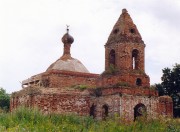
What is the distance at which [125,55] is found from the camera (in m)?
22.2

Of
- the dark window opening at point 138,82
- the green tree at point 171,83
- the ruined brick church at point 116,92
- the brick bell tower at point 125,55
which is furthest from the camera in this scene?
the green tree at point 171,83

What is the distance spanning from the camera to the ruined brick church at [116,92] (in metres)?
21.6

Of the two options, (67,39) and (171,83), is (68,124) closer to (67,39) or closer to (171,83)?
(67,39)

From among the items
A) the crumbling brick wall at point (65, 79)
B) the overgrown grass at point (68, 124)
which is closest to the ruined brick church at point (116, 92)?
the crumbling brick wall at point (65, 79)

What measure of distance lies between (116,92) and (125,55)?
2212 mm

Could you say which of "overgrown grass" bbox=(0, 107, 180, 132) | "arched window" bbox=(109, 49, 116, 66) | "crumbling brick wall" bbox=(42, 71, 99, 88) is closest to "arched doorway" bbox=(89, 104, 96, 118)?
"crumbling brick wall" bbox=(42, 71, 99, 88)

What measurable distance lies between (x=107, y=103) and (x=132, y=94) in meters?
1.49

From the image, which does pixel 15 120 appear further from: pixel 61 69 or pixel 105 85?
pixel 61 69

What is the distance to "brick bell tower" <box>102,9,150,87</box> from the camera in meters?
22.2

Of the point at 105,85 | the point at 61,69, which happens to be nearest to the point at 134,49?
the point at 105,85

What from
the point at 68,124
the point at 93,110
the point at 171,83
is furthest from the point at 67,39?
the point at 68,124

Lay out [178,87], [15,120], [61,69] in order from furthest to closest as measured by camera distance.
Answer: [178,87], [61,69], [15,120]

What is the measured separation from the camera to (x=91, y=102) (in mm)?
22953

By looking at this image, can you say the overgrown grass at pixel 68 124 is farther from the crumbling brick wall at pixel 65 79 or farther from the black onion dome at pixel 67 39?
the black onion dome at pixel 67 39
